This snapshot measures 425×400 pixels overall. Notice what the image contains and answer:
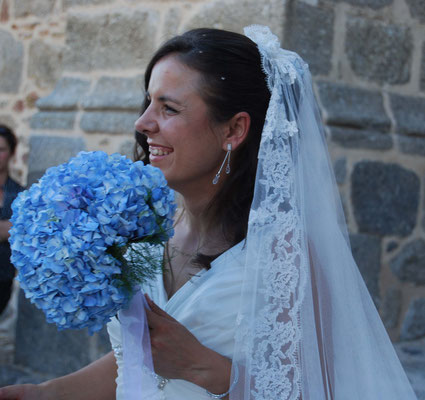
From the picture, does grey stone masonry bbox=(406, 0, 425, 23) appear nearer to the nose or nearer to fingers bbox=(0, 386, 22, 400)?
the nose

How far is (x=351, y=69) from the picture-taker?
363 centimetres

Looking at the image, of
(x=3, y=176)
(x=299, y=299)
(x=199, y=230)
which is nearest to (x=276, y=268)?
(x=299, y=299)

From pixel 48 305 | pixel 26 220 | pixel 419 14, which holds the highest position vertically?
pixel 419 14

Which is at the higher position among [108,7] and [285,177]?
[108,7]

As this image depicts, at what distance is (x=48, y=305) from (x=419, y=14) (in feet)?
10.6

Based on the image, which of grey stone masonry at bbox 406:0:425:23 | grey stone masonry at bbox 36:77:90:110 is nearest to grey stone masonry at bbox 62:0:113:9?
grey stone masonry at bbox 36:77:90:110

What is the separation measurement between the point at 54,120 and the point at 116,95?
588mm

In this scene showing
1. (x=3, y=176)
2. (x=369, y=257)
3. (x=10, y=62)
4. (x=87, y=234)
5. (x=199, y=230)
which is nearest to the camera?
(x=87, y=234)

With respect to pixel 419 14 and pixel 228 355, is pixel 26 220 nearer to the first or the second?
pixel 228 355

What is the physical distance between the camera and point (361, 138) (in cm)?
360

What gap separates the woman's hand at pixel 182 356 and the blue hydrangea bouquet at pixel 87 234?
16cm

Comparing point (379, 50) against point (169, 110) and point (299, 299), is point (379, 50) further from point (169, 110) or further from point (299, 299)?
point (299, 299)

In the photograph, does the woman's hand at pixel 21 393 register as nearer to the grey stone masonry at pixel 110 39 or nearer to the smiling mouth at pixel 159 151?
the smiling mouth at pixel 159 151

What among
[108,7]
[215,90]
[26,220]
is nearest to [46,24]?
[108,7]
